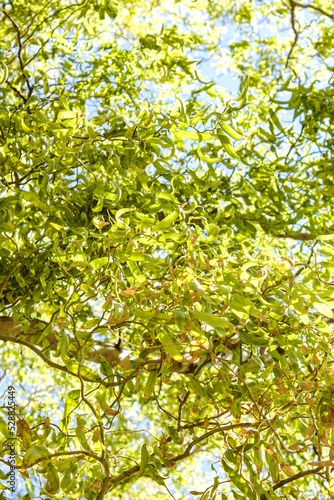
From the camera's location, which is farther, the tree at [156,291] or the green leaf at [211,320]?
the tree at [156,291]

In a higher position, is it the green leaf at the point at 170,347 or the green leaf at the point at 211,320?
the green leaf at the point at 170,347

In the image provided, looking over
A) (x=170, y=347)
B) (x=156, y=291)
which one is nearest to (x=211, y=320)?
(x=170, y=347)

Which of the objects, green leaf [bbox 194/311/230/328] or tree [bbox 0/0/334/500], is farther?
tree [bbox 0/0/334/500]

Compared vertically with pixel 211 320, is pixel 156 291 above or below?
above

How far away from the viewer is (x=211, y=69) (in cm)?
300

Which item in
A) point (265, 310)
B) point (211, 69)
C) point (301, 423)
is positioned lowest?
point (301, 423)

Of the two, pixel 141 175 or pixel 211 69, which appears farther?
pixel 211 69

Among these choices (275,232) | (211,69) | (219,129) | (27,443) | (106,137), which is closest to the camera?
(27,443)

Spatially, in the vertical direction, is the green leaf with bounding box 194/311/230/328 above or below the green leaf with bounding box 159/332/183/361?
below

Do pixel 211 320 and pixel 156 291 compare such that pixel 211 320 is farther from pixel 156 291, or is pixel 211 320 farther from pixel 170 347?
pixel 156 291

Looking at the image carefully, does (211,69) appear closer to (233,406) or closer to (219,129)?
(219,129)

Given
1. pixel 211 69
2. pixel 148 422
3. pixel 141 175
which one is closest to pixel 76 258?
pixel 141 175

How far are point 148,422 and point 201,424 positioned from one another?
1748 millimetres

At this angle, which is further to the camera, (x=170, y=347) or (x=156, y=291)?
(x=156, y=291)
